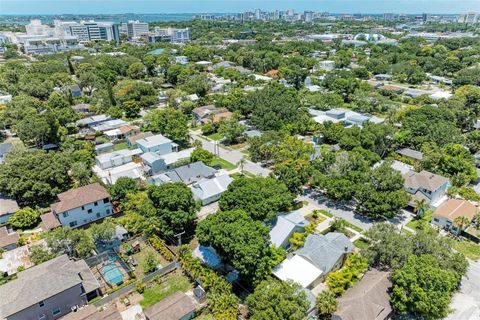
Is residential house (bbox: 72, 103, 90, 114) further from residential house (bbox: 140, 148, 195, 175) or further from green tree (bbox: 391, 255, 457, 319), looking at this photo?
green tree (bbox: 391, 255, 457, 319)

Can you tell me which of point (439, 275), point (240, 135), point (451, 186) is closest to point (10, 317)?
point (439, 275)

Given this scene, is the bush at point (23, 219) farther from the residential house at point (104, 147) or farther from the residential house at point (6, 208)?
the residential house at point (104, 147)

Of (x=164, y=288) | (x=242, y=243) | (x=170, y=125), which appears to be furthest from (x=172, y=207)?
(x=170, y=125)

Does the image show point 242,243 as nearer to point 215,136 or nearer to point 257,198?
point 257,198

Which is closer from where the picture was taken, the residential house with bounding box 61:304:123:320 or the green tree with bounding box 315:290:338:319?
the residential house with bounding box 61:304:123:320

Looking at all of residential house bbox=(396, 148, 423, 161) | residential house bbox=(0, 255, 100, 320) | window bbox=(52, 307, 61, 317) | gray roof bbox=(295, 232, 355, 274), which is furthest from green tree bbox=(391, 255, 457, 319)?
residential house bbox=(396, 148, 423, 161)

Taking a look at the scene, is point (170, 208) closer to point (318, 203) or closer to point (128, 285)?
point (128, 285)

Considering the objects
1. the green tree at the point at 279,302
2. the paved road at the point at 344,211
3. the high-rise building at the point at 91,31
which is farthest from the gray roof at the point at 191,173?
the high-rise building at the point at 91,31
